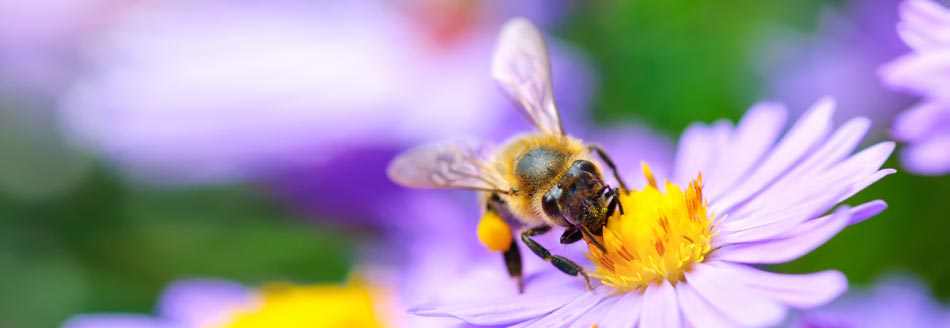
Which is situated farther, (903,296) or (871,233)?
(871,233)

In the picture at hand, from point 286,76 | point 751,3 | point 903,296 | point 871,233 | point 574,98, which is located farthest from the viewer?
point 286,76

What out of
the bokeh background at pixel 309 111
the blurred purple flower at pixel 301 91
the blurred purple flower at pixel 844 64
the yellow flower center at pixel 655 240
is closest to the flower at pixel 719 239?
the yellow flower center at pixel 655 240

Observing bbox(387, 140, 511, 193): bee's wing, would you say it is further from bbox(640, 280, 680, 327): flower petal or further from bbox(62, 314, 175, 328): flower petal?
bbox(62, 314, 175, 328): flower petal

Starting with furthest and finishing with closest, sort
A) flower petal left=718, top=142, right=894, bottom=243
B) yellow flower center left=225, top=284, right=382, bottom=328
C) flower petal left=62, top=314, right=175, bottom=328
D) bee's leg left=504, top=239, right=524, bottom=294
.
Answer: flower petal left=62, top=314, right=175, bottom=328 < yellow flower center left=225, top=284, right=382, bottom=328 < bee's leg left=504, top=239, right=524, bottom=294 < flower petal left=718, top=142, right=894, bottom=243

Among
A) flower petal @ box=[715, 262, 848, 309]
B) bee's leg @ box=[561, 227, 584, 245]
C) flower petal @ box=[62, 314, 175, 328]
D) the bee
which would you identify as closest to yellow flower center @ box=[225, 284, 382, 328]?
flower petal @ box=[62, 314, 175, 328]

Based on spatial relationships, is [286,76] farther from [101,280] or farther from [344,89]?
[101,280]

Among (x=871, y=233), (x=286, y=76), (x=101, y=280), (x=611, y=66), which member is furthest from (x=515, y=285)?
(x=286, y=76)
